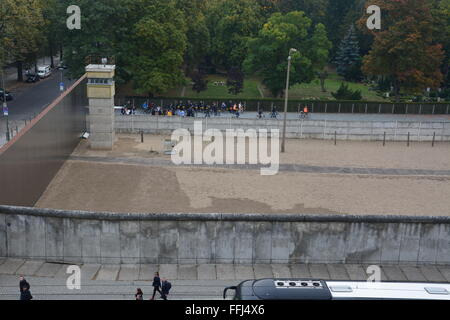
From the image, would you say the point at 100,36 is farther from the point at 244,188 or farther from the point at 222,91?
the point at 244,188

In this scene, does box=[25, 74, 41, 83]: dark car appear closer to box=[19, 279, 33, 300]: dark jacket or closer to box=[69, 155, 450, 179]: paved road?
box=[69, 155, 450, 179]: paved road

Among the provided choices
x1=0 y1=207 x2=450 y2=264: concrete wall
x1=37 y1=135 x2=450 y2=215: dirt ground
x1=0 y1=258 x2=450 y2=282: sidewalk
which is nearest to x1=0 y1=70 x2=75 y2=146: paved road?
x1=37 y1=135 x2=450 y2=215: dirt ground

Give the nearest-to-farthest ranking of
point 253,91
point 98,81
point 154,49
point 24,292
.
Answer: point 24,292, point 98,81, point 154,49, point 253,91

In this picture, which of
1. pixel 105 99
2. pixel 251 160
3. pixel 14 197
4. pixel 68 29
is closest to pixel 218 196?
pixel 251 160

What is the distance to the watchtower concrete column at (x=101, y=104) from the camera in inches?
1469

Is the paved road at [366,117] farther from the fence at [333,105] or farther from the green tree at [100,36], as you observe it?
the green tree at [100,36]

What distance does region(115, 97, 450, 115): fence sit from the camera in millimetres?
54312

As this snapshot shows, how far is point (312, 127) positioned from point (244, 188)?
46.5 feet

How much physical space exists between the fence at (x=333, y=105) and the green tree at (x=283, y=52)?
4323 millimetres

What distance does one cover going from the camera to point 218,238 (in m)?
20.6

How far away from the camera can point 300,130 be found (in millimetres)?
43281

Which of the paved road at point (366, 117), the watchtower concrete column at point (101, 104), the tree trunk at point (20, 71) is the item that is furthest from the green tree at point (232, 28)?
the watchtower concrete column at point (101, 104)

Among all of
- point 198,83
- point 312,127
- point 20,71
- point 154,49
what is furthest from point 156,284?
point 20,71

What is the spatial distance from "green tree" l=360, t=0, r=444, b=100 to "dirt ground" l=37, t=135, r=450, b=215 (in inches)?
923
